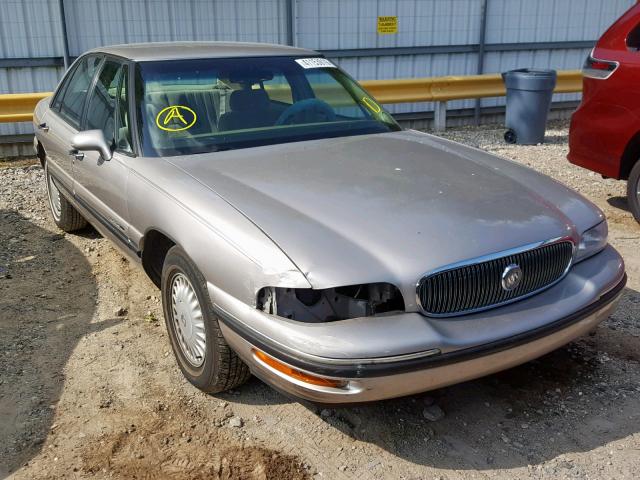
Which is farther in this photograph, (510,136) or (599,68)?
(510,136)

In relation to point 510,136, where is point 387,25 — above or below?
above

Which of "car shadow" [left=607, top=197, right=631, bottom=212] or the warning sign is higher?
the warning sign

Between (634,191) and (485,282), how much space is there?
3722mm

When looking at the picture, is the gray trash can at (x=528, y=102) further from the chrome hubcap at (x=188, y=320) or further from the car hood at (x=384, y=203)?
the chrome hubcap at (x=188, y=320)

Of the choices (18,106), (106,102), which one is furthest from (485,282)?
(18,106)

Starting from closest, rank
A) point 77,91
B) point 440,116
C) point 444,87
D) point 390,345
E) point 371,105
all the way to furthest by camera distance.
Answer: point 390,345, point 371,105, point 77,91, point 444,87, point 440,116

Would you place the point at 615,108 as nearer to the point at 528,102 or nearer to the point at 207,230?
the point at 528,102

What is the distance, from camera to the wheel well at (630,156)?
5.77 metres

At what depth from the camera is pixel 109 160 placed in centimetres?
404

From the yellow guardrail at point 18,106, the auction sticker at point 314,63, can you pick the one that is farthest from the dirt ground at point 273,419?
the yellow guardrail at point 18,106

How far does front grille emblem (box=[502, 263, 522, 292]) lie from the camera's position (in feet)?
9.48

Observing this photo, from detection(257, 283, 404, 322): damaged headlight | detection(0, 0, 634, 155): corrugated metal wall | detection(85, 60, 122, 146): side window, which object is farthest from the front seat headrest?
detection(0, 0, 634, 155): corrugated metal wall

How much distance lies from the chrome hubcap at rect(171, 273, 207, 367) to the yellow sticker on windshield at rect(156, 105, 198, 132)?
37.8 inches

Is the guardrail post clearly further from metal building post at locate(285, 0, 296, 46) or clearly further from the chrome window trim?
the chrome window trim
